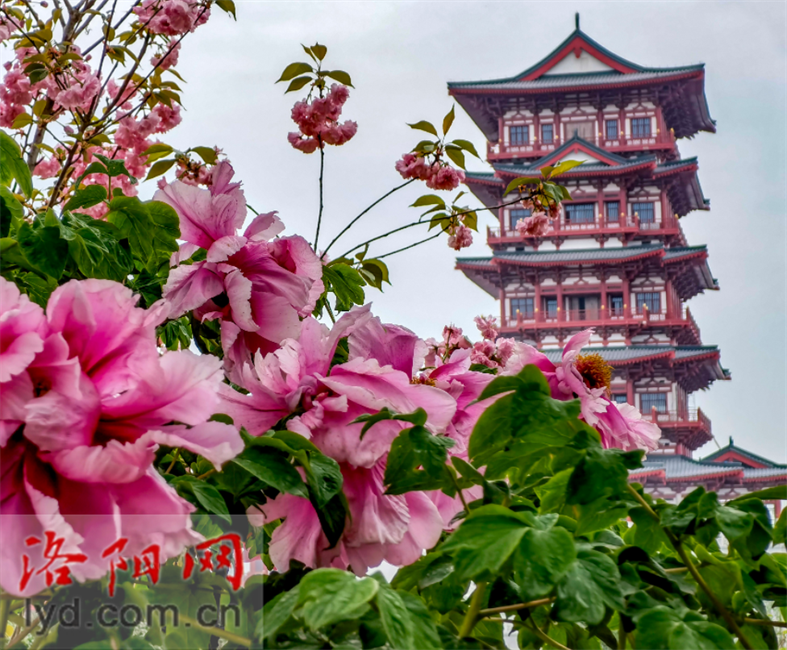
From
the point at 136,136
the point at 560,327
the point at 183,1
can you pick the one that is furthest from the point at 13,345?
the point at 560,327

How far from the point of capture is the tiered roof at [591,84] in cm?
1242

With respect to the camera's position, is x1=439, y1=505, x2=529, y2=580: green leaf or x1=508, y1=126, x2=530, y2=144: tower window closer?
x1=439, y1=505, x2=529, y2=580: green leaf

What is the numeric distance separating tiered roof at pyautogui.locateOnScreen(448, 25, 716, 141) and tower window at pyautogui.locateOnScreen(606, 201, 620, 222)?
180cm

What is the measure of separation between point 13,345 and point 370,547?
146 mm

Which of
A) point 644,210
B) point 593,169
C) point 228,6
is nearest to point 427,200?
point 228,6

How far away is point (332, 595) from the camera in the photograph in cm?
24

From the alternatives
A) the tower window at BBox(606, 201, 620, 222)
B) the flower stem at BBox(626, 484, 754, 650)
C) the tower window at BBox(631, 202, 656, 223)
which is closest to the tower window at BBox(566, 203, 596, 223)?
the tower window at BBox(606, 201, 620, 222)

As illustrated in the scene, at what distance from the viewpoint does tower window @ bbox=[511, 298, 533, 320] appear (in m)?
12.2

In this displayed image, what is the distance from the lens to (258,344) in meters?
0.40

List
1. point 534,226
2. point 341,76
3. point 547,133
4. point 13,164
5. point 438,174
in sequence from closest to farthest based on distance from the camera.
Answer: point 13,164
point 341,76
point 438,174
point 534,226
point 547,133

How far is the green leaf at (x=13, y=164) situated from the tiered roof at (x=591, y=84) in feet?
40.2

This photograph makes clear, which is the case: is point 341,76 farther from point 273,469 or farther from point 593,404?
point 273,469

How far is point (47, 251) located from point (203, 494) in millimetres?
145

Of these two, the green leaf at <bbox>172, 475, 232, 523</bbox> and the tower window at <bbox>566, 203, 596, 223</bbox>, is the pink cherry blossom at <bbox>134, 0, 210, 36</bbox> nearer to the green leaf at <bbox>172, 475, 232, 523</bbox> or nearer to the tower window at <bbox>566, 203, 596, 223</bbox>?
the green leaf at <bbox>172, 475, 232, 523</bbox>
